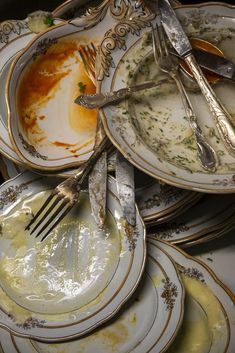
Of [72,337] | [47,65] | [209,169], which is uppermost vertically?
[47,65]

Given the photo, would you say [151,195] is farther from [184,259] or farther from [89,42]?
[89,42]

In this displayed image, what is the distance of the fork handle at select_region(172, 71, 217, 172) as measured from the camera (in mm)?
811

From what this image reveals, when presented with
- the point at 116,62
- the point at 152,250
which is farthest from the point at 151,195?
the point at 116,62

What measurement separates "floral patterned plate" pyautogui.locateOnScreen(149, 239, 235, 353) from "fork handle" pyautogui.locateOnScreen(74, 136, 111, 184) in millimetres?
156

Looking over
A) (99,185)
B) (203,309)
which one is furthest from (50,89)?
(203,309)

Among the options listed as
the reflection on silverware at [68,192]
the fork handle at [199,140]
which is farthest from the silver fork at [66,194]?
the fork handle at [199,140]

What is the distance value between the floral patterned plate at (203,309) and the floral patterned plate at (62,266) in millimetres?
69

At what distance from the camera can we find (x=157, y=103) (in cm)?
90

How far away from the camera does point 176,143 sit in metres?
0.86

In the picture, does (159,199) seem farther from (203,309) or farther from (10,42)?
(10,42)

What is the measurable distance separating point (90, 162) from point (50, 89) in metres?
0.20

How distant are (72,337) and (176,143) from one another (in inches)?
13.9

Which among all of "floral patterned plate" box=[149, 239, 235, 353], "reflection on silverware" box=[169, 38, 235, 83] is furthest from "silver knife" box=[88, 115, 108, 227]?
"reflection on silverware" box=[169, 38, 235, 83]

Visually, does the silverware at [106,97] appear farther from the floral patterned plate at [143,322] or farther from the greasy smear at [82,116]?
the floral patterned plate at [143,322]
